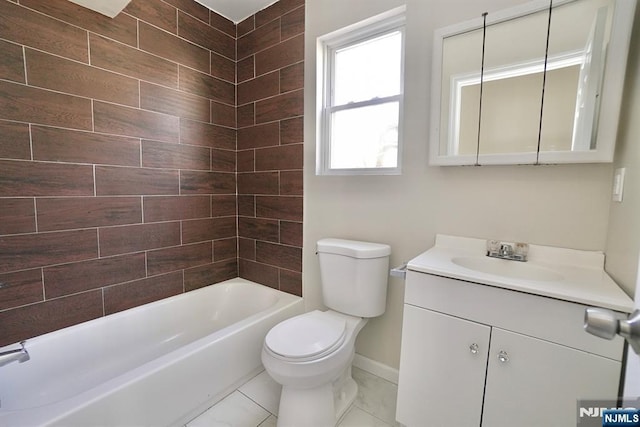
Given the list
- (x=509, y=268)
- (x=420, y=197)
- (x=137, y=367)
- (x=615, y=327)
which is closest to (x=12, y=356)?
(x=137, y=367)

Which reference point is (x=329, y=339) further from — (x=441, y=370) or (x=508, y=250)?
(x=508, y=250)

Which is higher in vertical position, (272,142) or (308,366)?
(272,142)

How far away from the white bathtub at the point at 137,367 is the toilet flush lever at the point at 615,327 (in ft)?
4.99

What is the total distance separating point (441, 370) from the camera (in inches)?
44.8

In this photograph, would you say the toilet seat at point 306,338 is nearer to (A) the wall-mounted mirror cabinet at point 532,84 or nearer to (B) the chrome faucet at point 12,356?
(B) the chrome faucet at point 12,356

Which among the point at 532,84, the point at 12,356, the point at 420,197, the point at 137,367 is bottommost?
the point at 137,367

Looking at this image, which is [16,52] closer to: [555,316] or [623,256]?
[555,316]

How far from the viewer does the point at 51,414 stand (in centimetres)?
101

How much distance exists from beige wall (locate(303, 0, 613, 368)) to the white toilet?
0.64 ft

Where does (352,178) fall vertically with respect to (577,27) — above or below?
below

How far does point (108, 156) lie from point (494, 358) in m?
2.18

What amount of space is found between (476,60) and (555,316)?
1137 mm

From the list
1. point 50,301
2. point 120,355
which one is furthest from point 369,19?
point 120,355

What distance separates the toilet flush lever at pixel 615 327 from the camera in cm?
45
